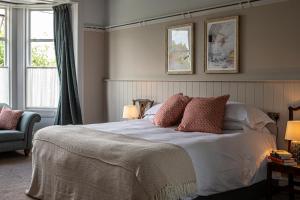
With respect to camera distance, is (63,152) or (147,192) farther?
(63,152)

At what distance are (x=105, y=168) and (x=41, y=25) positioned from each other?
455 cm

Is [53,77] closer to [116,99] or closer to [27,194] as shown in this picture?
[116,99]

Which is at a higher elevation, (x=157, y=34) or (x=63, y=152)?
(x=157, y=34)

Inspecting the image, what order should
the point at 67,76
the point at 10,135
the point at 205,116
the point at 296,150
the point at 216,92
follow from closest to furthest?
1. the point at 296,150
2. the point at 205,116
3. the point at 216,92
4. the point at 10,135
5. the point at 67,76

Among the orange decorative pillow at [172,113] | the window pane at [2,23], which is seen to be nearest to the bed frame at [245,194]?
the orange decorative pillow at [172,113]

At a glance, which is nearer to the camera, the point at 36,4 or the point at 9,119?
the point at 9,119

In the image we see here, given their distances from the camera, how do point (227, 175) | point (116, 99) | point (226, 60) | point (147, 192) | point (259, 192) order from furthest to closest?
point (116, 99) → point (226, 60) → point (259, 192) → point (227, 175) → point (147, 192)

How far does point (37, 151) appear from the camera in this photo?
3.94 metres

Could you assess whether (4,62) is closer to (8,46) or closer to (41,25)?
(8,46)

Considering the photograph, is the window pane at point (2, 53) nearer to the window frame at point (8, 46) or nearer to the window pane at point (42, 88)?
the window frame at point (8, 46)

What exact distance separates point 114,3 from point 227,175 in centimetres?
409

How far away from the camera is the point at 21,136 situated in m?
5.75

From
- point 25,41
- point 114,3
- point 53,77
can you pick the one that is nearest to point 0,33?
point 25,41

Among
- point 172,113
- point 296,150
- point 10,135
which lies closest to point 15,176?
point 10,135
